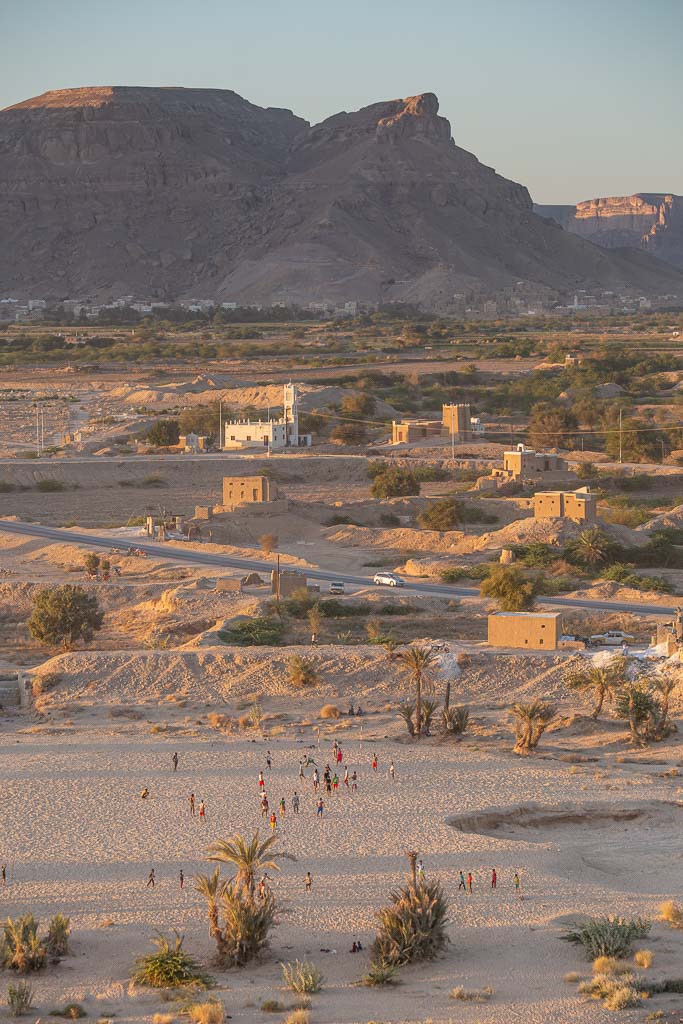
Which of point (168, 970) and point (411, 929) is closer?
point (168, 970)

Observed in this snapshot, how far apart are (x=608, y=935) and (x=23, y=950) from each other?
6867mm

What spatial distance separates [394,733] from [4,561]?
20478mm

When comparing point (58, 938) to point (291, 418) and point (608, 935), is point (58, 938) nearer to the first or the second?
point (608, 935)

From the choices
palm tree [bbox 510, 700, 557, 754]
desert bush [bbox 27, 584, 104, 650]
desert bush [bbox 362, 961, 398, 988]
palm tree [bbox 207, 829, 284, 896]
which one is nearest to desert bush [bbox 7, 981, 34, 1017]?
palm tree [bbox 207, 829, 284, 896]

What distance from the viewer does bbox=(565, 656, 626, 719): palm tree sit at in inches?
1214

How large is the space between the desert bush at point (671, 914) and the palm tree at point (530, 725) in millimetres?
7458

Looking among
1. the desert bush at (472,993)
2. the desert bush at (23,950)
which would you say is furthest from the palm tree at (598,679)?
the desert bush at (23,950)

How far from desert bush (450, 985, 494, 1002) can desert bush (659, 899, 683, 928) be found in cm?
320

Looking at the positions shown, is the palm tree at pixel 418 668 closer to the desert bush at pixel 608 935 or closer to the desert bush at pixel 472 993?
the desert bush at pixel 608 935

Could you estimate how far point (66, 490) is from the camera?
64.6 m


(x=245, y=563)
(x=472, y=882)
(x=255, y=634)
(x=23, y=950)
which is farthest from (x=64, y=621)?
(x=23, y=950)

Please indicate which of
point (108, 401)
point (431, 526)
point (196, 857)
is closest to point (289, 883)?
point (196, 857)

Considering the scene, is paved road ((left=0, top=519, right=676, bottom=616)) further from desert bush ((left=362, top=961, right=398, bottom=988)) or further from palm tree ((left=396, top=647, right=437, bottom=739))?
desert bush ((left=362, top=961, right=398, bottom=988))

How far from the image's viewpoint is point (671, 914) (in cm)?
2120
